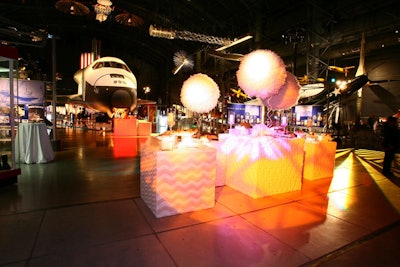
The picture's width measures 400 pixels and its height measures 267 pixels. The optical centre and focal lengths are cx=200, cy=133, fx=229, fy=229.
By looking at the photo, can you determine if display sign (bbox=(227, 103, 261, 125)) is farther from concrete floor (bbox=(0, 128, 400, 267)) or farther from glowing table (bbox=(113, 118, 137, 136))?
concrete floor (bbox=(0, 128, 400, 267))

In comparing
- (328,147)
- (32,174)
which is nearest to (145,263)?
(32,174)

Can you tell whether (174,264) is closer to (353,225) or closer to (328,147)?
(353,225)

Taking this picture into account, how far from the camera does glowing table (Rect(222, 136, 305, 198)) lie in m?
4.05

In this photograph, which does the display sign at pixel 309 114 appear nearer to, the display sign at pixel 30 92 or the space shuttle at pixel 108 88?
the space shuttle at pixel 108 88

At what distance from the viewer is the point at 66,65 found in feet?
98.9

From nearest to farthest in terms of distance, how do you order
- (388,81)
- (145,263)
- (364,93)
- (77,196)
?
(145,263) < (77,196) < (388,81) < (364,93)

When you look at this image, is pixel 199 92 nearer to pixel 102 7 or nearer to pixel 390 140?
pixel 390 140

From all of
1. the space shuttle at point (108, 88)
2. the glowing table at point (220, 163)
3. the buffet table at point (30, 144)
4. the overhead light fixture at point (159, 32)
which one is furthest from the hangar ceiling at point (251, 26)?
the glowing table at point (220, 163)

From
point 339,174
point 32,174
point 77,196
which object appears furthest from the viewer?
point 339,174

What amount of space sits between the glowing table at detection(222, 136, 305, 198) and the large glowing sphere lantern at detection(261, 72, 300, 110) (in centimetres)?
89

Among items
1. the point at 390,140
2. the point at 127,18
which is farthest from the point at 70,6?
the point at 390,140

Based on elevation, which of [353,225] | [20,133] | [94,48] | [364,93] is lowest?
[353,225]

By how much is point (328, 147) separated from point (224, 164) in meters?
2.71

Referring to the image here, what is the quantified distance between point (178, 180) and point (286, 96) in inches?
119
